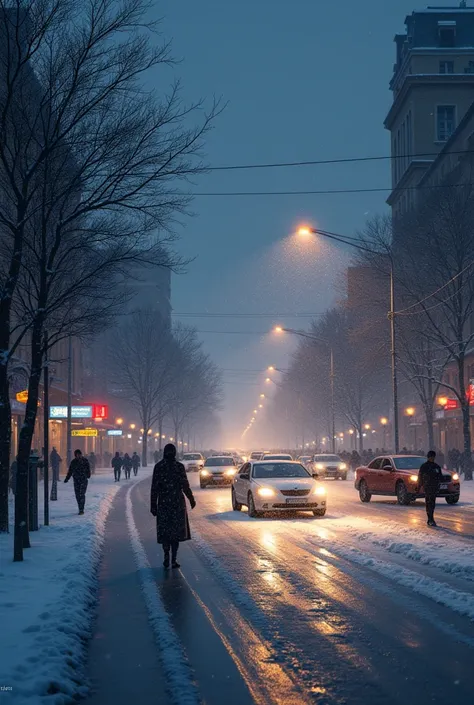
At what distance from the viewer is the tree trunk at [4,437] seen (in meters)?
18.2

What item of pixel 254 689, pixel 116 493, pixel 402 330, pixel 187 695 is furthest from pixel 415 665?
pixel 402 330

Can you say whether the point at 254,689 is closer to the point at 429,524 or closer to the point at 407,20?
the point at 429,524

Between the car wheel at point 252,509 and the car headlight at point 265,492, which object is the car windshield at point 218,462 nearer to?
the car wheel at point 252,509

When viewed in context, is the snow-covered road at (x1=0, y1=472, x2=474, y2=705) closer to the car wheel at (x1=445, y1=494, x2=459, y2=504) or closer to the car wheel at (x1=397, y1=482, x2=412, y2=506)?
the car wheel at (x1=397, y1=482, x2=412, y2=506)

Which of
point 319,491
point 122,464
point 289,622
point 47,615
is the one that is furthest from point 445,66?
point 47,615

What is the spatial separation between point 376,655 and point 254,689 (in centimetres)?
148

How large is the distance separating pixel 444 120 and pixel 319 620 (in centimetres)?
7955

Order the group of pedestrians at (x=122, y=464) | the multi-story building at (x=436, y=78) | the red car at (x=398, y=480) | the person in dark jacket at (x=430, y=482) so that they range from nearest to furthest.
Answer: the person in dark jacket at (x=430, y=482)
the red car at (x=398, y=480)
the group of pedestrians at (x=122, y=464)
the multi-story building at (x=436, y=78)

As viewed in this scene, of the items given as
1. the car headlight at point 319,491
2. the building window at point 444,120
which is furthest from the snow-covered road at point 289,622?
the building window at point 444,120

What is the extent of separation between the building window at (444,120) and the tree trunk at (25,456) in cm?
7171

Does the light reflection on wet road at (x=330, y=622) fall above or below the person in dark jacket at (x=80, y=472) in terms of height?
below

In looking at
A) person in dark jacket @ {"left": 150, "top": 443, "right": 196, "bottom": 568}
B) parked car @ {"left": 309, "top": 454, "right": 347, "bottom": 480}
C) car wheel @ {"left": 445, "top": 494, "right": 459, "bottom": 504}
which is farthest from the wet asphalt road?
parked car @ {"left": 309, "top": 454, "right": 347, "bottom": 480}

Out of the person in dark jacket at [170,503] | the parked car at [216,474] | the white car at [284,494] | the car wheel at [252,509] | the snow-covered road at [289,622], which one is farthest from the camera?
the parked car at [216,474]

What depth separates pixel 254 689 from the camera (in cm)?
698
